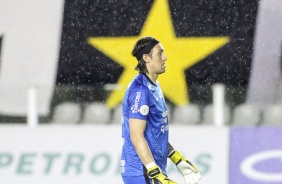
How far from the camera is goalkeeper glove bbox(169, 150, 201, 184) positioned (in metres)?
4.33

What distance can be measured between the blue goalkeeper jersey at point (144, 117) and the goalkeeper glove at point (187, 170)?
0.69 ft

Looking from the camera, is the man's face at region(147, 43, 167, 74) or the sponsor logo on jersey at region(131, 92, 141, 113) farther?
the man's face at region(147, 43, 167, 74)

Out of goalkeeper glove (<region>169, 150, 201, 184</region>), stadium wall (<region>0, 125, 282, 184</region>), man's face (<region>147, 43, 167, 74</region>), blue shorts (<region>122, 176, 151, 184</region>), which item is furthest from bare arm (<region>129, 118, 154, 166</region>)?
stadium wall (<region>0, 125, 282, 184</region>)

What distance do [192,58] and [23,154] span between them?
1750mm

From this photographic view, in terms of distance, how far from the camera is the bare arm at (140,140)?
3.99 metres

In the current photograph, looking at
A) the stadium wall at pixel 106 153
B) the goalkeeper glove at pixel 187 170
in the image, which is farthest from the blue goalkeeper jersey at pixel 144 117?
the stadium wall at pixel 106 153

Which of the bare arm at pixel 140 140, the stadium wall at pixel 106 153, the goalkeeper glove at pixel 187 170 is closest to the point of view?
the bare arm at pixel 140 140

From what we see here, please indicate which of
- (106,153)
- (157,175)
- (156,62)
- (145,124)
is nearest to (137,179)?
(157,175)

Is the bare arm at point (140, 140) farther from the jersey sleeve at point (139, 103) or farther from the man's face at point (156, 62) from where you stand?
the man's face at point (156, 62)

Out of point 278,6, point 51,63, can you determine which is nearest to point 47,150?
point 51,63

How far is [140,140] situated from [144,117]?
0.11 metres

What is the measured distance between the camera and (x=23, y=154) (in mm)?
6500

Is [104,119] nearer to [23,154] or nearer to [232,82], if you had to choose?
[23,154]

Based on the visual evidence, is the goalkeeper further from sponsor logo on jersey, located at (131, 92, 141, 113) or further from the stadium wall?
the stadium wall
